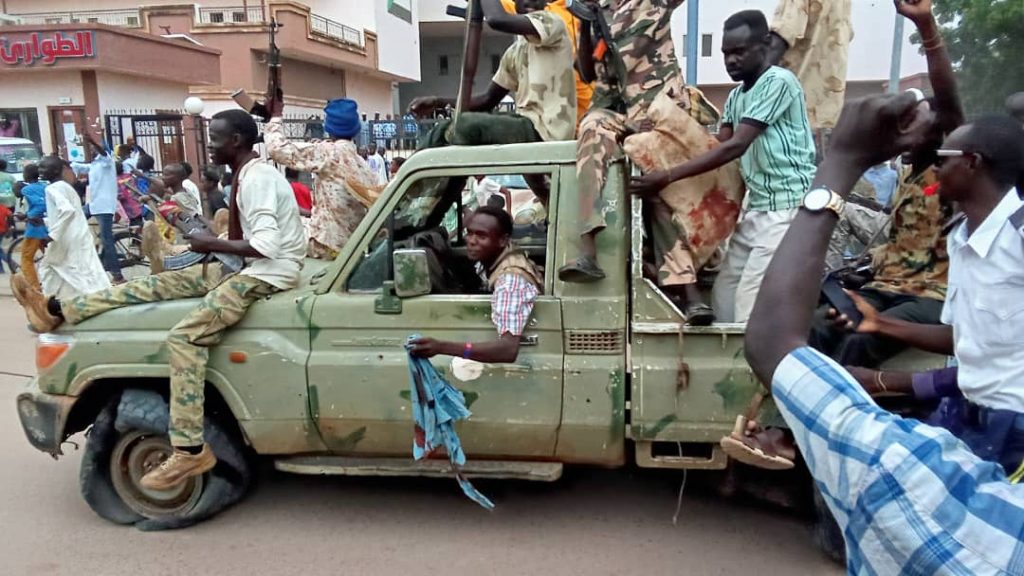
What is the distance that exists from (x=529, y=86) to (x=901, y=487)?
3297 mm

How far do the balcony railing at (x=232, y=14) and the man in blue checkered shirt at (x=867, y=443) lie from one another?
27.6 metres

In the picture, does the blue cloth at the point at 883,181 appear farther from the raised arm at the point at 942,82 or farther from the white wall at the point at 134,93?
the white wall at the point at 134,93

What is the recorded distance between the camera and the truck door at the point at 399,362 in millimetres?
3248

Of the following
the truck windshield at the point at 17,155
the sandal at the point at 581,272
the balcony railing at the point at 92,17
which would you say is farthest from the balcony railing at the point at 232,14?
the sandal at the point at 581,272

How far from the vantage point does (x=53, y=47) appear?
18.6 metres

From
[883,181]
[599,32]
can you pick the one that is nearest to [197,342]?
[599,32]

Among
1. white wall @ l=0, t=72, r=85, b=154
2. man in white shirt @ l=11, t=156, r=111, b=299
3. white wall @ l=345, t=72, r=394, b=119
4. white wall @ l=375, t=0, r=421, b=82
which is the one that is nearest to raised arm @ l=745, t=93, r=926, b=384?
man in white shirt @ l=11, t=156, r=111, b=299

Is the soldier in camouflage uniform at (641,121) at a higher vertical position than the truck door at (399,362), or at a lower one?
higher

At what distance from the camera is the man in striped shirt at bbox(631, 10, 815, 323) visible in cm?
315

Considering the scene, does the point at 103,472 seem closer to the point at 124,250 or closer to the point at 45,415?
the point at 45,415

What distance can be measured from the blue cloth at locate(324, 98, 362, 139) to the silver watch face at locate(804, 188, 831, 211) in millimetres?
4116

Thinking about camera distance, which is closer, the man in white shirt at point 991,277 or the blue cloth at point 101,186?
the man in white shirt at point 991,277

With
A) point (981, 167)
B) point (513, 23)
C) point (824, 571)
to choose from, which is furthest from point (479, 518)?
point (981, 167)

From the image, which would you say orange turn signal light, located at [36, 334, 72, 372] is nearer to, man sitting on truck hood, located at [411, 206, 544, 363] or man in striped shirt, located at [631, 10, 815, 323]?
man sitting on truck hood, located at [411, 206, 544, 363]
